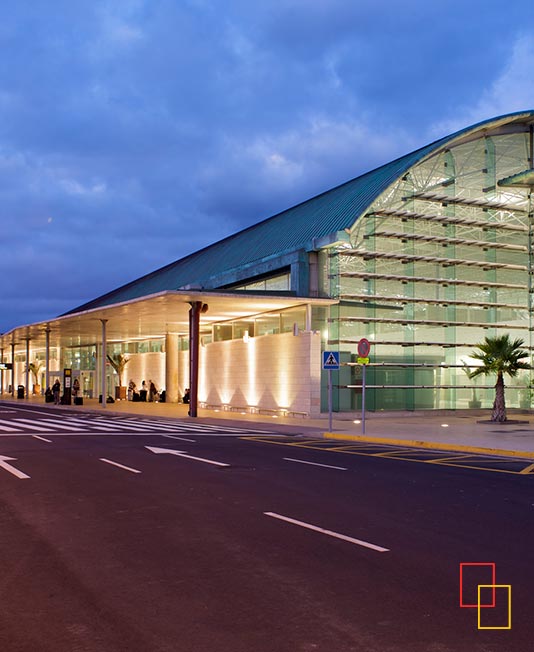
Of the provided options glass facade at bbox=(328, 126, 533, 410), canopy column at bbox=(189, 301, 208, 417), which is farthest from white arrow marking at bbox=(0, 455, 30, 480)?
glass facade at bbox=(328, 126, 533, 410)

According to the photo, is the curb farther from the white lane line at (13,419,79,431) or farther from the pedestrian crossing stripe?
the white lane line at (13,419,79,431)

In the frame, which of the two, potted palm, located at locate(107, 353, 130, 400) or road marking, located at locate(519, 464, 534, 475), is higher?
potted palm, located at locate(107, 353, 130, 400)

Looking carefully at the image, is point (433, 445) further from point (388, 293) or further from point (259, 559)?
point (388, 293)

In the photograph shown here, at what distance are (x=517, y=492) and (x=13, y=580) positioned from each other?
8.60 m

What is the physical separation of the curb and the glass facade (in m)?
10.5

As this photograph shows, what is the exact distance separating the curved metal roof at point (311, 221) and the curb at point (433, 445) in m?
13.7

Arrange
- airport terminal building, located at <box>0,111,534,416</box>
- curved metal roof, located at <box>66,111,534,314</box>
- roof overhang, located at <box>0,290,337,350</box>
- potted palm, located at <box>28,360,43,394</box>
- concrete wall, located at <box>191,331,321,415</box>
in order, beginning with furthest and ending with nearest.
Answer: potted palm, located at <box>28,360,43,394</box> < curved metal roof, located at <box>66,111,534,314</box> < airport terminal building, located at <box>0,111,534,416</box> < concrete wall, located at <box>191,331,321,415</box> < roof overhang, located at <box>0,290,337,350</box>

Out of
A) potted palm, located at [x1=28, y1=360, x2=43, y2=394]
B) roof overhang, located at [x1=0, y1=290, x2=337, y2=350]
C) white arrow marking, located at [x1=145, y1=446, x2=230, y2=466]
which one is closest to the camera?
white arrow marking, located at [x1=145, y1=446, x2=230, y2=466]

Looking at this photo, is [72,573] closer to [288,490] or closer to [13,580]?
[13,580]

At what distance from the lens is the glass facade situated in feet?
117

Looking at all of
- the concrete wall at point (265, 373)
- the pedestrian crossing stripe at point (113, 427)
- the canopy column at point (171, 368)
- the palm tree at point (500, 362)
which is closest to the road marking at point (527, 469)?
the pedestrian crossing stripe at point (113, 427)

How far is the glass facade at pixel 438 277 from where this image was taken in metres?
35.5

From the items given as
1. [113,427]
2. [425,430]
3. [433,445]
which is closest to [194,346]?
[113,427]

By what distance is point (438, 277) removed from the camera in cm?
3794
